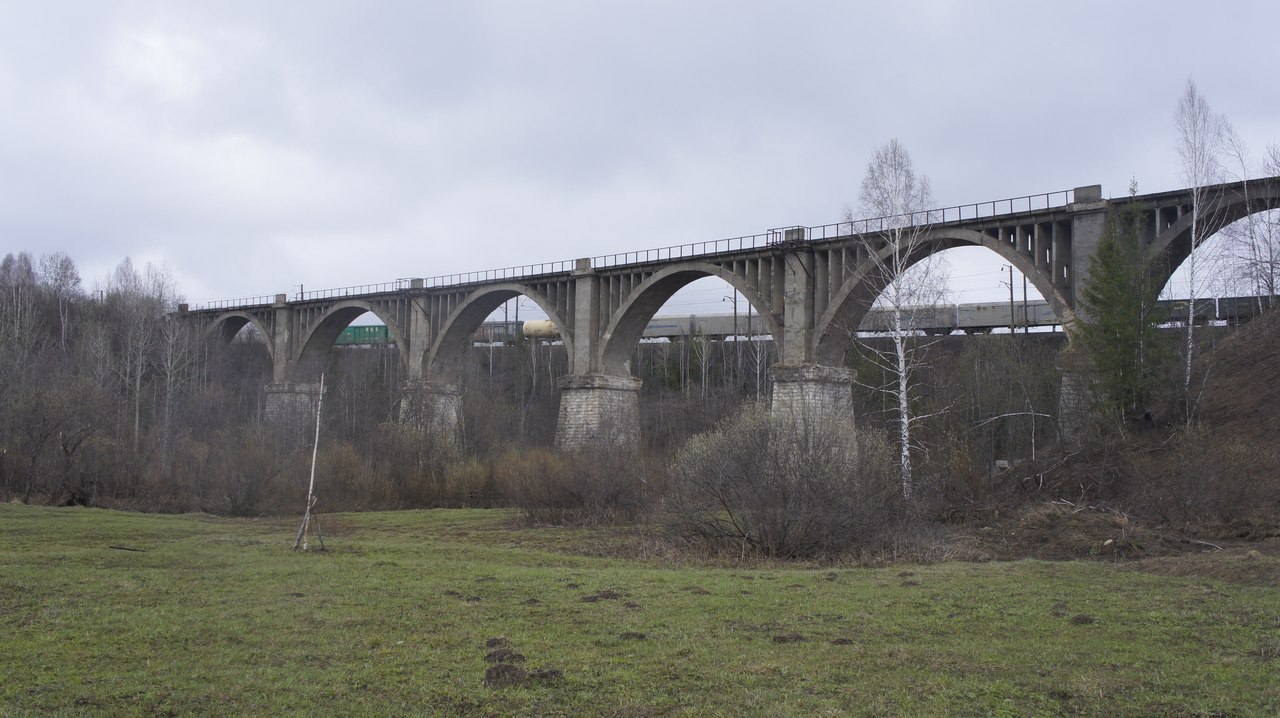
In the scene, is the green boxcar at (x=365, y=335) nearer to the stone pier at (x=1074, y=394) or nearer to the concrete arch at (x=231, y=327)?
the concrete arch at (x=231, y=327)

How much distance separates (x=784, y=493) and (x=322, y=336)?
52243mm

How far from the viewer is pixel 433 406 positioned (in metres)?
50.2

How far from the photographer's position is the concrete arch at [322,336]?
59.8 metres

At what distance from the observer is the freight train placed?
40688 millimetres

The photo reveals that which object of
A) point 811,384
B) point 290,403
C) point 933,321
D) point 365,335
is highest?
point 365,335

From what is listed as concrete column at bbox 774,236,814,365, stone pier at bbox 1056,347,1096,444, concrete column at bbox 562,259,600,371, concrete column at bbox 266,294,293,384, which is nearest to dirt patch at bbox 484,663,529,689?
stone pier at bbox 1056,347,1096,444

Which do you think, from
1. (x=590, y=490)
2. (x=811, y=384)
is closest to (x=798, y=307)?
(x=811, y=384)

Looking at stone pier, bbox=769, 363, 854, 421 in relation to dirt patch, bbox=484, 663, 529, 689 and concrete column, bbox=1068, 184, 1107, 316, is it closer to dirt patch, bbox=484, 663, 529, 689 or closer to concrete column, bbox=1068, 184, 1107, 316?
concrete column, bbox=1068, 184, 1107, 316

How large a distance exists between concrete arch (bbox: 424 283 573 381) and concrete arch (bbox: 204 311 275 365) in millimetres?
17043

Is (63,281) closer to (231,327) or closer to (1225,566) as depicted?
(231,327)

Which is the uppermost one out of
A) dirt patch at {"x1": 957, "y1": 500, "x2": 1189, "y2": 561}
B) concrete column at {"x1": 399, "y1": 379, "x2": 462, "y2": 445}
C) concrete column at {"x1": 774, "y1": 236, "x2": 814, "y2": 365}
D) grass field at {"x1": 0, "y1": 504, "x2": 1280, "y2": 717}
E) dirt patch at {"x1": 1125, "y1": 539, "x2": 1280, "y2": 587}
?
concrete column at {"x1": 774, "y1": 236, "x2": 814, "y2": 365}

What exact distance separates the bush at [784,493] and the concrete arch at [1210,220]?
15632mm

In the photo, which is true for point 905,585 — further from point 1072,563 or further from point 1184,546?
point 1184,546

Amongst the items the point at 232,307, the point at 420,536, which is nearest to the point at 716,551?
the point at 420,536
